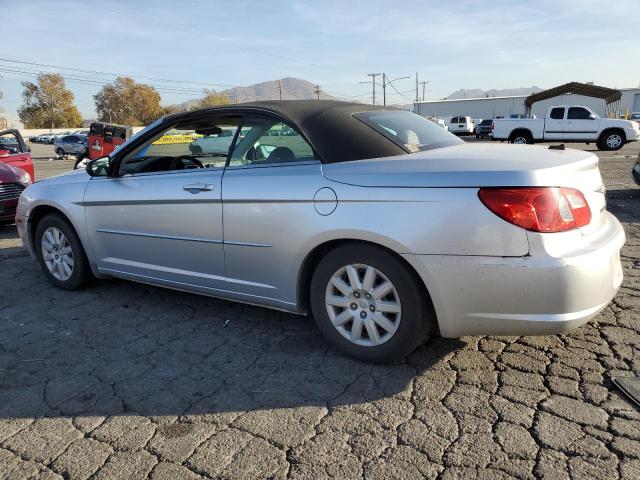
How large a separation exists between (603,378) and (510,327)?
2.12 ft

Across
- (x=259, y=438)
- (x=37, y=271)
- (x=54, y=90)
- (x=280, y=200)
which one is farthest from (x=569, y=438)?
(x=54, y=90)

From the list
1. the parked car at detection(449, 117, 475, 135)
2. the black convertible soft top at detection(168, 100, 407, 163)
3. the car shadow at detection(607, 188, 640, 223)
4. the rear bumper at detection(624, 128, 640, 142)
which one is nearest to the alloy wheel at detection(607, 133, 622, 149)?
the rear bumper at detection(624, 128, 640, 142)

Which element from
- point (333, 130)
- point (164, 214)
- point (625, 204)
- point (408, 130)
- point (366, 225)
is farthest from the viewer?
point (625, 204)

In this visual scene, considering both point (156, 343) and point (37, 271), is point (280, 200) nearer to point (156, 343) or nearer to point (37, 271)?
point (156, 343)

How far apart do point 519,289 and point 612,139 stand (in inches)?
886

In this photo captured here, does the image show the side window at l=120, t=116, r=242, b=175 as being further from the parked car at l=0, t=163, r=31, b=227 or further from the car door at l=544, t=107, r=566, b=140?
the car door at l=544, t=107, r=566, b=140

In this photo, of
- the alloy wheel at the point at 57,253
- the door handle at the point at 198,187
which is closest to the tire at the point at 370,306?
the door handle at the point at 198,187

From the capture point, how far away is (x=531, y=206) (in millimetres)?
2555

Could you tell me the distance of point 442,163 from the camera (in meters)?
2.82

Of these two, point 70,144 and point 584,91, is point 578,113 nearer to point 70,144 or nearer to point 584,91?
point 584,91

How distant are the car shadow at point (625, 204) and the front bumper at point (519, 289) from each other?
16.5ft

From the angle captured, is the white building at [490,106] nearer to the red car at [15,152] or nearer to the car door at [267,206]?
the red car at [15,152]

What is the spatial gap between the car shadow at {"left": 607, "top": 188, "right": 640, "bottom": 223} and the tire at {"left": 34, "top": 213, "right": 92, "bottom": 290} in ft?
21.7

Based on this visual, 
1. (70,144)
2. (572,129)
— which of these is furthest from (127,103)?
(572,129)
